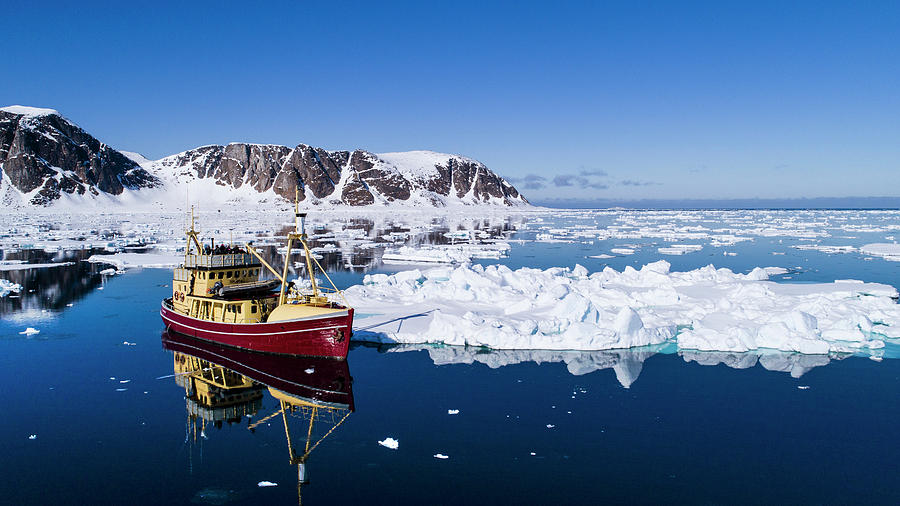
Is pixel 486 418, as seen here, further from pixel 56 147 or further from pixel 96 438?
pixel 56 147

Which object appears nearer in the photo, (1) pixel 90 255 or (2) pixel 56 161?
(1) pixel 90 255

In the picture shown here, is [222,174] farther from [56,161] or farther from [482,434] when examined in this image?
[482,434]

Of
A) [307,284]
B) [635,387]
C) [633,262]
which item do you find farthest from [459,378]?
[633,262]

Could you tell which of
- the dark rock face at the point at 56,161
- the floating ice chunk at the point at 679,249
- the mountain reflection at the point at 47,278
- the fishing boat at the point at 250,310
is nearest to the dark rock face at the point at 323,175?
the dark rock face at the point at 56,161

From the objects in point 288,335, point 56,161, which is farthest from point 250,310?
point 56,161

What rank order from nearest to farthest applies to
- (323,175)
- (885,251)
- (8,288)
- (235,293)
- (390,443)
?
(390,443) < (235,293) < (8,288) < (885,251) < (323,175)

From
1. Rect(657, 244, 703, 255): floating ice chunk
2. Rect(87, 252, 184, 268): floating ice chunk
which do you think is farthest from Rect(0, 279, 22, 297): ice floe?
Rect(657, 244, 703, 255): floating ice chunk

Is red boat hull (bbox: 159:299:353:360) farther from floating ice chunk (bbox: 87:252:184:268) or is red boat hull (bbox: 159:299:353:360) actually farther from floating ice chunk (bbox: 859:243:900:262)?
floating ice chunk (bbox: 859:243:900:262)
